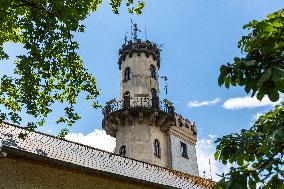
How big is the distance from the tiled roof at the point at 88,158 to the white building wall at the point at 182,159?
1279 centimetres

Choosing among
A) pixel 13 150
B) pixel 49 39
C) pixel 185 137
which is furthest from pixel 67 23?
pixel 185 137

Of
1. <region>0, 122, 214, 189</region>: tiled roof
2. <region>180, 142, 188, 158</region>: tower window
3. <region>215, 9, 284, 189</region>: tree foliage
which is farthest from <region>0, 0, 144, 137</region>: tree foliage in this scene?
<region>180, 142, 188, 158</region>: tower window

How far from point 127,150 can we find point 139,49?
1044cm

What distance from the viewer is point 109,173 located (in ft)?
42.0

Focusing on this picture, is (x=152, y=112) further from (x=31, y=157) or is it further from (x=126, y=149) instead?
(x=31, y=157)

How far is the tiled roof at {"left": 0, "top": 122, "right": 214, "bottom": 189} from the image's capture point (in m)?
12.6

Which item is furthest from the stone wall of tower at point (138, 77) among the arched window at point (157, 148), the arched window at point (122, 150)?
the arched window at point (122, 150)

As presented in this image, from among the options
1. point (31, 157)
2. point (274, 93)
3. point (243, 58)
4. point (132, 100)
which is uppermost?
point (132, 100)

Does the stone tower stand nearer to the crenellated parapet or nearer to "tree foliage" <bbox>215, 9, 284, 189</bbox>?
the crenellated parapet

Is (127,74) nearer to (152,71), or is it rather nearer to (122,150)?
(152,71)

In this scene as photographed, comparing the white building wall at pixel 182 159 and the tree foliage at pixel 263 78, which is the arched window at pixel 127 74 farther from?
the tree foliage at pixel 263 78

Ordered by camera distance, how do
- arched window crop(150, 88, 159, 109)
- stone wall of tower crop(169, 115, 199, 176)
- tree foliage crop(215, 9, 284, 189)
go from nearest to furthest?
tree foliage crop(215, 9, 284, 189)
arched window crop(150, 88, 159, 109)
stone wall of tower crop(169, 115, 199, 176)

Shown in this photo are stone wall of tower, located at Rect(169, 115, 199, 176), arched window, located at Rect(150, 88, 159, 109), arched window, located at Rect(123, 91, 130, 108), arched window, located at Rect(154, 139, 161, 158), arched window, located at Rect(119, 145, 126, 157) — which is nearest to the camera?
arched window, located at Rect(119, 145, 126, 157)

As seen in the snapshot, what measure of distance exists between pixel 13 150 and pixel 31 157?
0.64m
